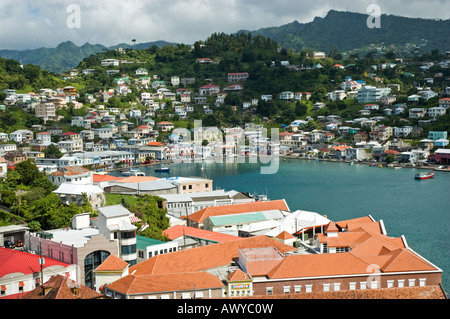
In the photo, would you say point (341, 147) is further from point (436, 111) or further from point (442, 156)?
point (436, 111)

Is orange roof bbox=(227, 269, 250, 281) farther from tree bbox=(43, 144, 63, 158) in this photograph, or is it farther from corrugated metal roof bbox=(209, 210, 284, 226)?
tree bbox=(43, 144, 63, 158)

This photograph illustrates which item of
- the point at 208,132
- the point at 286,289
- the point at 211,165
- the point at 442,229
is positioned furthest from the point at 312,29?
the point at 286,289

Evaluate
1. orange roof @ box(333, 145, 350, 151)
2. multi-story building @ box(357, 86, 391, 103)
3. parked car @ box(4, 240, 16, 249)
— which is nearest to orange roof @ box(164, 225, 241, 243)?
parked car @ box(4, 240, 16, 249)

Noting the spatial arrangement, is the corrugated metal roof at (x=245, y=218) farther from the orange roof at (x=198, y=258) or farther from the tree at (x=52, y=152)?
the tree at (x=52, y=152)
